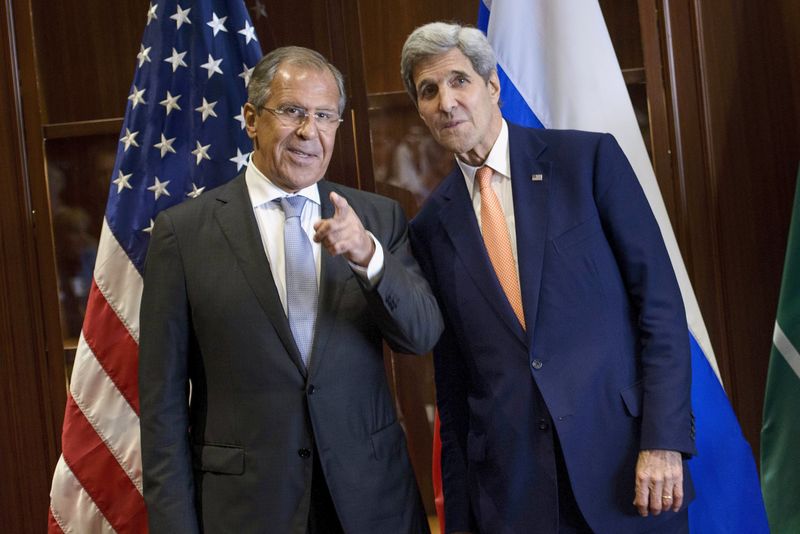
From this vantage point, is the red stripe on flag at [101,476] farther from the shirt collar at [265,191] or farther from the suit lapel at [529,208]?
the suit lapel at [529,208]

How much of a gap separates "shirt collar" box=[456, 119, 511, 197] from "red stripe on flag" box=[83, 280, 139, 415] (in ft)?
3.74

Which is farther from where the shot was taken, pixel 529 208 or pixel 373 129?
pixel 373 129

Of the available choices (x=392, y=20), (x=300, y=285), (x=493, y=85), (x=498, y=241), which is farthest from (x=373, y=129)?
(x=300, y=285)

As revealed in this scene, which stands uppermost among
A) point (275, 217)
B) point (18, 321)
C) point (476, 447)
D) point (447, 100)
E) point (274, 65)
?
point (274, 65)

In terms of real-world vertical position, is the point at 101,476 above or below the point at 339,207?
below

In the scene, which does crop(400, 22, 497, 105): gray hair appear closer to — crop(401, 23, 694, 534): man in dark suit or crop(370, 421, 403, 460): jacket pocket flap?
crop(401, 23, 694, 534): man in dark suit

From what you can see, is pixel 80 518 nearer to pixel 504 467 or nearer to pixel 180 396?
Result: pixel 180 396

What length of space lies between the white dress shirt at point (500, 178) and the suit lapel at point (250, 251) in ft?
1.67

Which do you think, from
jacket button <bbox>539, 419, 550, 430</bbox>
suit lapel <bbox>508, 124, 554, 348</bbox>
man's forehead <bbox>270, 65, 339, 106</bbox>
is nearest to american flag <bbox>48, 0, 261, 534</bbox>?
man's forehead <bbox>270, 65, 339, 106</bbox>

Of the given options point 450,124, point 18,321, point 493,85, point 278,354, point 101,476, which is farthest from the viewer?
point 18,321

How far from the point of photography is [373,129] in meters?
2.92

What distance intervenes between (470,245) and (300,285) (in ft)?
1.31

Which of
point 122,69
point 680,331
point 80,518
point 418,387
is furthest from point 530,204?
point 122,69

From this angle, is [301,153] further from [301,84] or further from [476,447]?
[476,447]
